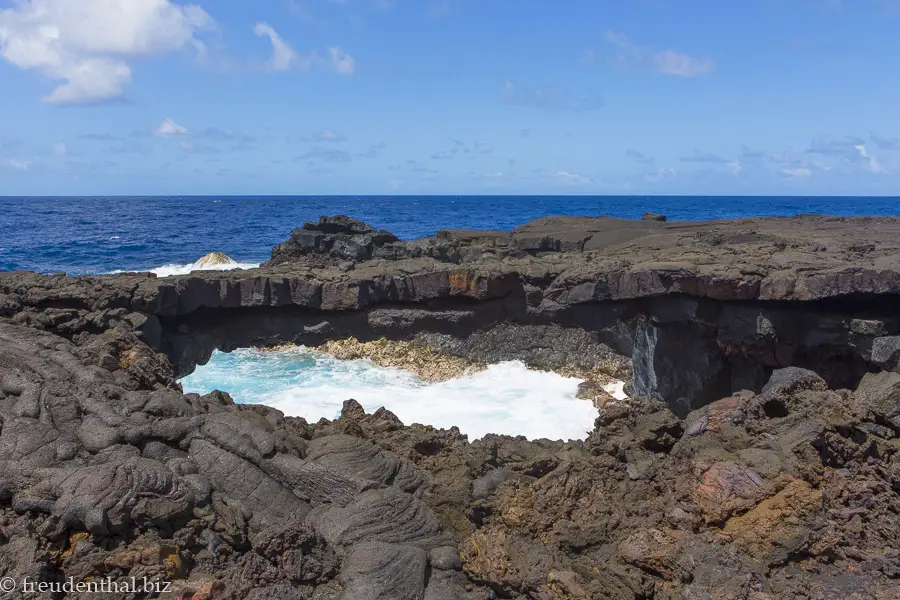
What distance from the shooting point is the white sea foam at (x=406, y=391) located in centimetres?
1414

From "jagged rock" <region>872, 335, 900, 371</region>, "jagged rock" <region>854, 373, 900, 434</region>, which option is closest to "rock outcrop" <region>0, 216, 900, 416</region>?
"jagged rock" <region>872, 335, 900, 371</region>

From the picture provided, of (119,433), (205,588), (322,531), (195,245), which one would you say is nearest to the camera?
(205,588)

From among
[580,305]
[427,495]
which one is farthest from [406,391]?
[427,495]

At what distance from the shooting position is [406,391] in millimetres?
15664

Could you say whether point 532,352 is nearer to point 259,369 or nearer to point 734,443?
point 259,369

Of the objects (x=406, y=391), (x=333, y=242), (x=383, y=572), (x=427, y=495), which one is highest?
(x=333, y=242)

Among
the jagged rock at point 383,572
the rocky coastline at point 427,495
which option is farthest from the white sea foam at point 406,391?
the jagged rock at point 383,572

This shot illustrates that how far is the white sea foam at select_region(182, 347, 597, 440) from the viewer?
14.1 meters

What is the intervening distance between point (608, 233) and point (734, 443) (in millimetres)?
16020

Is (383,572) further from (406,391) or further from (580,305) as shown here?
(580,305)

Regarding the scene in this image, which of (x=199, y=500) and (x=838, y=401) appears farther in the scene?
(x=838, y=401)

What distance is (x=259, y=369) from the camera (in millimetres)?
16625

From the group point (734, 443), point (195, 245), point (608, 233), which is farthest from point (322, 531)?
point (195, 245)

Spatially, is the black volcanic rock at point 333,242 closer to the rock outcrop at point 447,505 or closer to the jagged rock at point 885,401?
the rock outcrop at point 447,505
